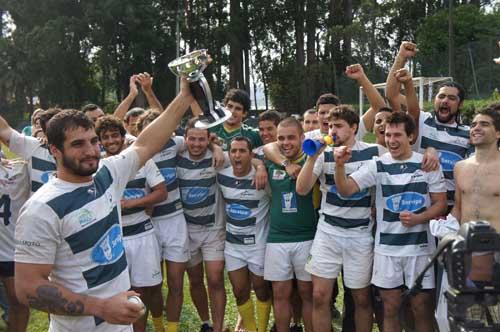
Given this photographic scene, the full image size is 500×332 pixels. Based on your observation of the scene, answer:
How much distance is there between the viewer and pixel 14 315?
480 centimetres

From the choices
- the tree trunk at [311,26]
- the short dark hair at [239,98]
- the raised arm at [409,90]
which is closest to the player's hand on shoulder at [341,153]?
the raised arm at [409,90]

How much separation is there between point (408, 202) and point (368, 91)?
138 centimetres

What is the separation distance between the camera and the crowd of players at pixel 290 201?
4.19 metres

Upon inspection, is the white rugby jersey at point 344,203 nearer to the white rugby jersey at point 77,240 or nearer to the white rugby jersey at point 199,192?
the white rugby jersey at point 199,192

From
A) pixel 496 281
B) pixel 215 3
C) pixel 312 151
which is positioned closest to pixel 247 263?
pixel 312 151

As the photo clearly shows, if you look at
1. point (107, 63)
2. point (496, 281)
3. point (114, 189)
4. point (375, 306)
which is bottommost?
point (375, 306)

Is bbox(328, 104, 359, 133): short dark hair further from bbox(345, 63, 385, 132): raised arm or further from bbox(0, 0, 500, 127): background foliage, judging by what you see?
bbox(0, 0, 500, 127): background foliage

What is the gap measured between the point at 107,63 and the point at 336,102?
3300cm

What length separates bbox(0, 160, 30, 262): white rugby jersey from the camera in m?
4.69

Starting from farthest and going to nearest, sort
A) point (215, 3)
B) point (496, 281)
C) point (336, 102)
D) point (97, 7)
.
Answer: point (215, 3), point (97, 7), point (336, 102), point (496, 281)

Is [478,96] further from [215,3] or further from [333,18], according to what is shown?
[215,3]

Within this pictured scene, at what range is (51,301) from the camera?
2.61 m

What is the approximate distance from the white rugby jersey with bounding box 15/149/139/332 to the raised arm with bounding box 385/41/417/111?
3048 mm

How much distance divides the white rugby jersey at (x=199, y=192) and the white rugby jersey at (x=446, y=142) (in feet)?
6.25
